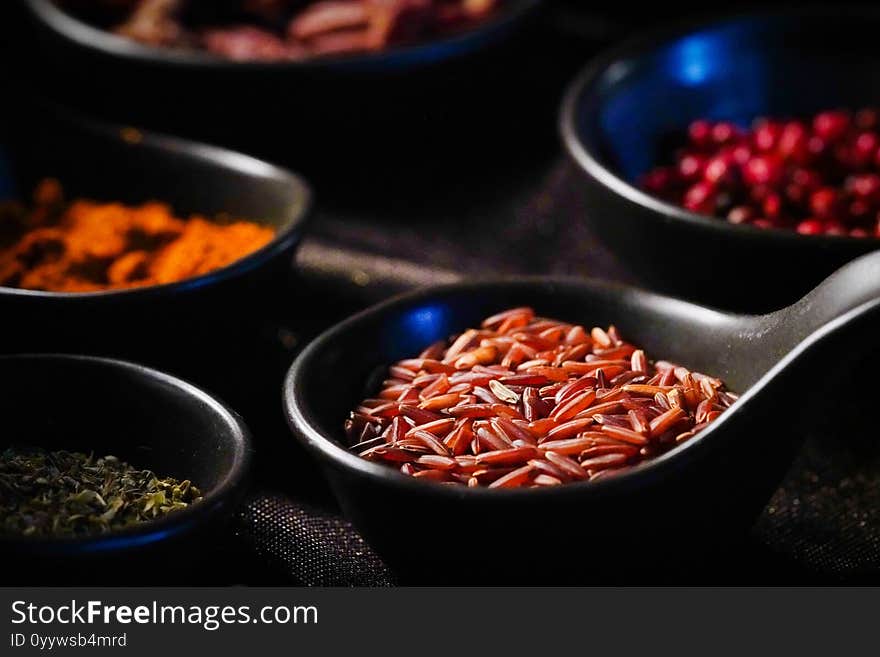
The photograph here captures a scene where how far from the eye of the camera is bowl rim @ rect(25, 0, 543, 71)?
4.83ft

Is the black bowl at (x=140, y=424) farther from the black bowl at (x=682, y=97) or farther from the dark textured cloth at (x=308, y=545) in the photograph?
the black bowl at (x=682, y=97)

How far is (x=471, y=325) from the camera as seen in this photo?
3.51ft

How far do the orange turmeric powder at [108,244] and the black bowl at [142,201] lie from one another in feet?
0.10

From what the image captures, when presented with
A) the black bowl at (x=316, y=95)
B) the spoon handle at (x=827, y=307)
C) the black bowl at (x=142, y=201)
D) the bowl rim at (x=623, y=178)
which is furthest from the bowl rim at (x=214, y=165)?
the spoon handle at (x=827, y=307)

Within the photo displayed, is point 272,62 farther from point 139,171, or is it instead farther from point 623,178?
point 623,178

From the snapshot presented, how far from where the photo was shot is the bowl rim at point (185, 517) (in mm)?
784

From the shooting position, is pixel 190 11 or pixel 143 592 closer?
pixel 143 592

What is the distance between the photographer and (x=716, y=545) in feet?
2.98

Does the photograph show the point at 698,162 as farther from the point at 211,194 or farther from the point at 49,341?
the point at 49,341

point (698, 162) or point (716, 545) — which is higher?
point (698, 162)

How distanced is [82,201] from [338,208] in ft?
0.98

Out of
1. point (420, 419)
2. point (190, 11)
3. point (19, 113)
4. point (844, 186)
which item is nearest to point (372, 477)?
point (420, 419)

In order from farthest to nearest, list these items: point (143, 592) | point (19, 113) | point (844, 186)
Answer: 1. point (19, 113)
2. point (844, 186)
3. point (143, 592)

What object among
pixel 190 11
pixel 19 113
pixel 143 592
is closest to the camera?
pixel 143 592
